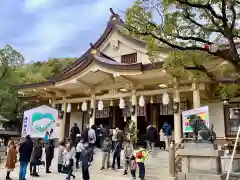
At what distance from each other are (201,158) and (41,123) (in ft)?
32.8

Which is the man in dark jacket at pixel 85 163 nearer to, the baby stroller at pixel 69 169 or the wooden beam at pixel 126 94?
the baby stroller at pixel 69 169

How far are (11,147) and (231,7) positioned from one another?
9.56 metres

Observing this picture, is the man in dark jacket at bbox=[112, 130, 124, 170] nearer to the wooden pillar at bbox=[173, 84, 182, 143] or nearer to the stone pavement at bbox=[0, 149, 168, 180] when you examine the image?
the stone pavement at bbox=[0, 149, 168, 180]

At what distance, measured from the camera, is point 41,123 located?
15656 millimetres

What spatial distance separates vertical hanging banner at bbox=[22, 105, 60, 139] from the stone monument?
8678mm

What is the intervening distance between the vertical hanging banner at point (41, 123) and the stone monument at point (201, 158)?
342 inches

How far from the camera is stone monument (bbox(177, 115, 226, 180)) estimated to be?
29.0 ft

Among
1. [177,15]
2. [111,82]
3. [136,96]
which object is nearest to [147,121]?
[136,96]

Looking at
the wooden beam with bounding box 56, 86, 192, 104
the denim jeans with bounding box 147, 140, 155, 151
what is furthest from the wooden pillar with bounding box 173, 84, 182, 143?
the denim jeans with bounding box 147, 140, 155, 151

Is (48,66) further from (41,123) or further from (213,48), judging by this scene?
(213,48)

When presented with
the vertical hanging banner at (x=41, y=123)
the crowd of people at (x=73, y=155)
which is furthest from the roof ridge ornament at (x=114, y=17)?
the crowd of people at (x=73, y=155)

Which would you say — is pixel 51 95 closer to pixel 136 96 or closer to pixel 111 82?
pixel 111 82

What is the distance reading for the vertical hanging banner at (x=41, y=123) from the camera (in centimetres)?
1551

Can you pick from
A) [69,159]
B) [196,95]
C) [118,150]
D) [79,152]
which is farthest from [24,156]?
[196,95]
